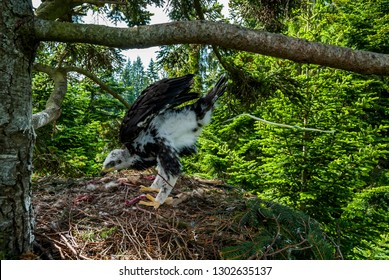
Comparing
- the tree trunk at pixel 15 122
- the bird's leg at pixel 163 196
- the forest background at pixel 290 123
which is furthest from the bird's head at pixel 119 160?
the tree trunk at pixel 15 122

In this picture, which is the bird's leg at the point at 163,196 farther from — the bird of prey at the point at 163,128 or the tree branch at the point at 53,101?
the tree branch at the point at 53,101

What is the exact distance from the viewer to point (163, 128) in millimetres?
3445

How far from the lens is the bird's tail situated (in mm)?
3473

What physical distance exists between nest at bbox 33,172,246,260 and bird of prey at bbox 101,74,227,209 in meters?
0.23

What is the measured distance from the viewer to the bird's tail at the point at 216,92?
3.47 metres

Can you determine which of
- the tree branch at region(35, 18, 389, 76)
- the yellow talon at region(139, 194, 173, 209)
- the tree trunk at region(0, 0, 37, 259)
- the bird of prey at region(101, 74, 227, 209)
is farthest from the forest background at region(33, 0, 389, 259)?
the tree trunk at region(0, 0, 37, 259)

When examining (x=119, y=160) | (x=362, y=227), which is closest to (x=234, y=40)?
(x=119, y=160)

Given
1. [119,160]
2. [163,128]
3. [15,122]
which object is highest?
[15,122]

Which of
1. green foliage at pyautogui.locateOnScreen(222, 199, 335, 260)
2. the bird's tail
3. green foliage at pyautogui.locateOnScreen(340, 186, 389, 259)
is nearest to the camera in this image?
green foliage at pyautogui.locateOnScreen(222, 199, 335, 260)

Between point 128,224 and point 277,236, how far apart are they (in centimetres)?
108

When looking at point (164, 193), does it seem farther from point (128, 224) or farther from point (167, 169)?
point (128, 224)

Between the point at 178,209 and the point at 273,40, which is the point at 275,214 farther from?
the point at 273,40

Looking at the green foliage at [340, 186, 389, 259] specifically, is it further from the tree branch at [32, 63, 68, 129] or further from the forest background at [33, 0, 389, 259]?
the tree branch at [32, 63, 68, 129]

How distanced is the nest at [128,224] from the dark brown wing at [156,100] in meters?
0.66
